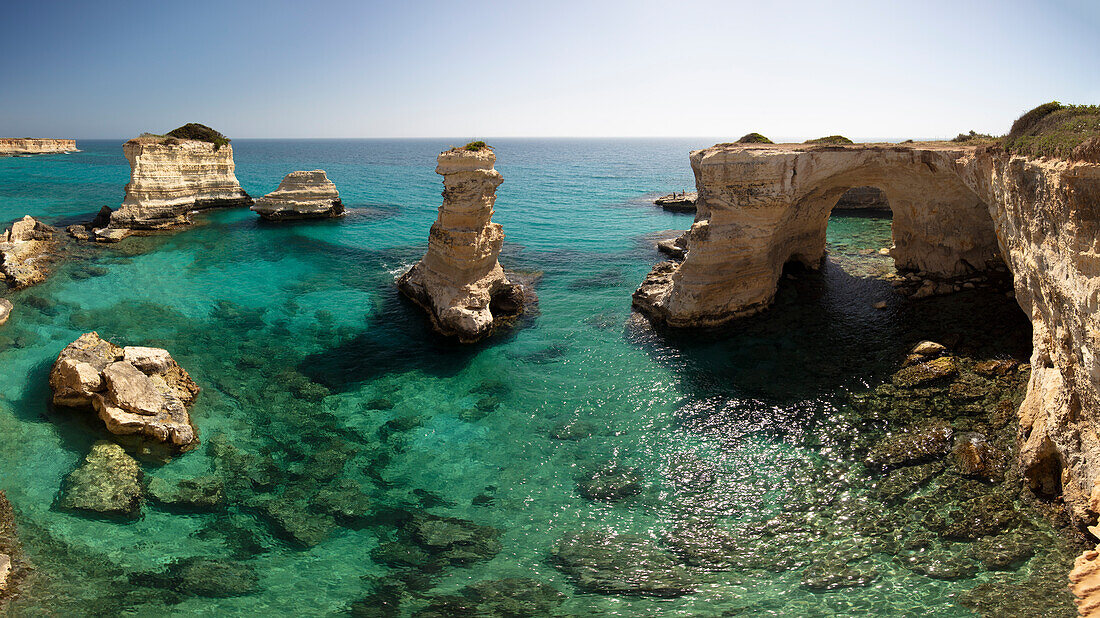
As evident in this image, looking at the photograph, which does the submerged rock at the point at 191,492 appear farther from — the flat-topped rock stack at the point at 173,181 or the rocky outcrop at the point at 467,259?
the flat-topped rock stack at the point at 173,181

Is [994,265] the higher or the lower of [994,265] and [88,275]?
the higher

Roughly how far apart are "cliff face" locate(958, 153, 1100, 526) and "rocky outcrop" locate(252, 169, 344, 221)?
47.1 m

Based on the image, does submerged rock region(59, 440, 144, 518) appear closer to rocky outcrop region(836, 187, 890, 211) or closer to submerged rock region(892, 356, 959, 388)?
submerged rock region(892, 356, 959, 388)

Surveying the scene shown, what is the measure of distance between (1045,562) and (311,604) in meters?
15.1

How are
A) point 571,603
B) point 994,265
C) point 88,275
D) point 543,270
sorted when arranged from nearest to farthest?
point 571,603
point 994,265
point 88,275
point 543,270

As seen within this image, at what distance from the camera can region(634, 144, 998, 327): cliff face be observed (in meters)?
22.8

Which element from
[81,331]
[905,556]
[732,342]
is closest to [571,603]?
[905,556]

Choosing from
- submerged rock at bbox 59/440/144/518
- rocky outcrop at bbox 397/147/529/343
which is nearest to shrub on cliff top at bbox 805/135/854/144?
rocky outcrop at bbox 397/147/529/343

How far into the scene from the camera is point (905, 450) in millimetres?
15164

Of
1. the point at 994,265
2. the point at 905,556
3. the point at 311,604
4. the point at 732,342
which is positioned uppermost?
the point at 994,265

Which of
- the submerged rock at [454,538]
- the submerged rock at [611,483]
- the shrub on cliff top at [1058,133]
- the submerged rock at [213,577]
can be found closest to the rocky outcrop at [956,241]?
the shrub on cliff top at [1058,133]

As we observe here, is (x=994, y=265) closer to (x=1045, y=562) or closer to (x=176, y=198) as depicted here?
(x=1045, y=562)

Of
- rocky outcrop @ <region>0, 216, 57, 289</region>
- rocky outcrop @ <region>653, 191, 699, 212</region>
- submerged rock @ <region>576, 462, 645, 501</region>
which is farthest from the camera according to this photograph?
rocky outcrop @ <region>653, 191, 699, 212</region>

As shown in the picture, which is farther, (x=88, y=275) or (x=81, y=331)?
(x=88, y=275)
